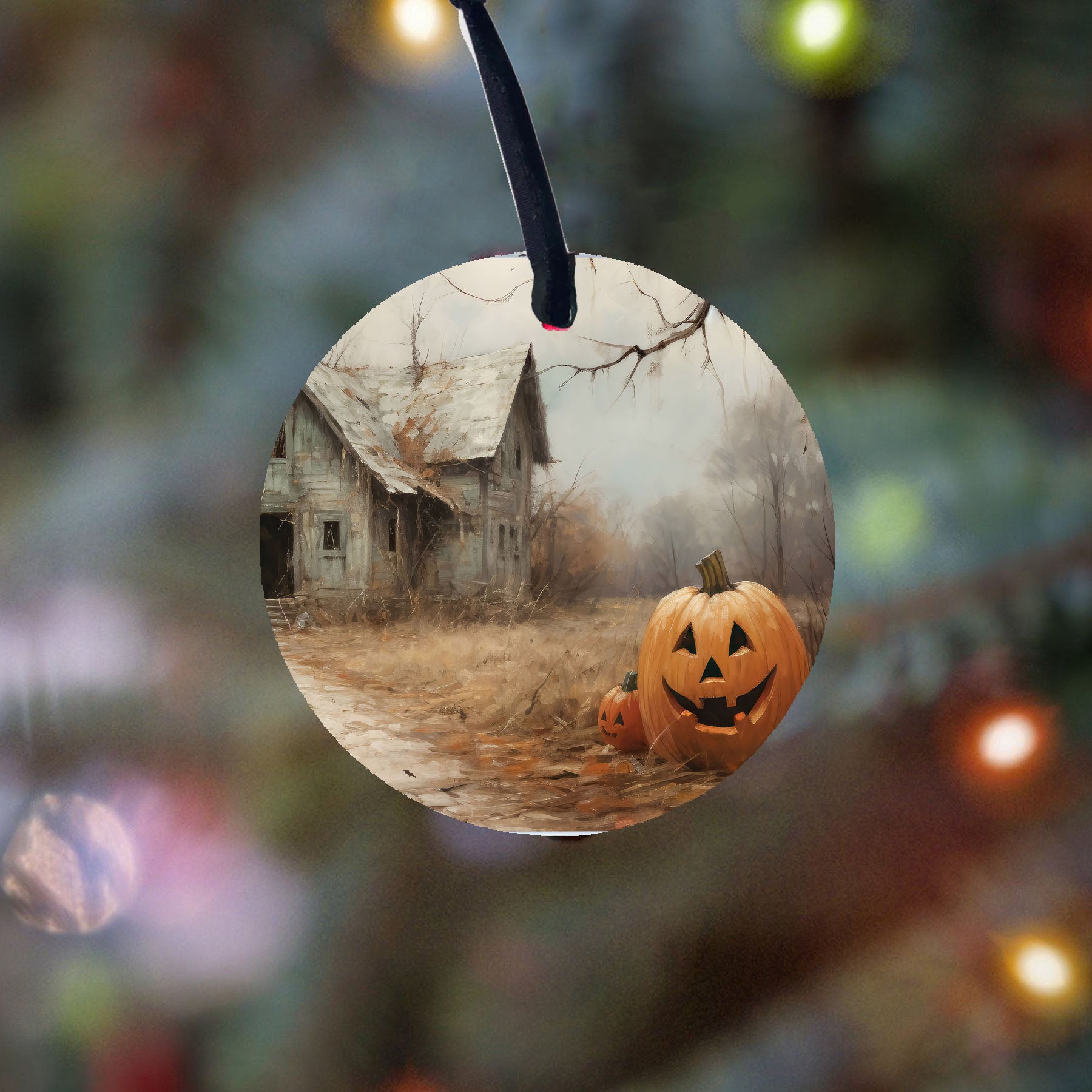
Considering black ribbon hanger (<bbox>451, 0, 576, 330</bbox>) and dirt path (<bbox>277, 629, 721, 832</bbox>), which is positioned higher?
black ribbon hanger (<bbox>451, 0, 576, 330</bbox>)

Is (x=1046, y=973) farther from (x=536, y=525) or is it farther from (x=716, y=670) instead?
(x=536, y=525)

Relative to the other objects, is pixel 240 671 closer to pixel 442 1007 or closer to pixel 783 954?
pixel 442 1007

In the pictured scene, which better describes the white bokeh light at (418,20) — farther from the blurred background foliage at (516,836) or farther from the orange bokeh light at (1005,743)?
the orange bokeh light at (1005,743)

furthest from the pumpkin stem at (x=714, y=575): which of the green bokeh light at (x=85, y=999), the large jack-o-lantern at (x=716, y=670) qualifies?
the green bokeh light at (x=85, y=999)

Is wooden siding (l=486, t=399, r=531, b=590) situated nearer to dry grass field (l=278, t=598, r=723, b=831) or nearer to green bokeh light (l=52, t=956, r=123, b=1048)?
dry grass field (l=278, t=598, r=723, b=831)

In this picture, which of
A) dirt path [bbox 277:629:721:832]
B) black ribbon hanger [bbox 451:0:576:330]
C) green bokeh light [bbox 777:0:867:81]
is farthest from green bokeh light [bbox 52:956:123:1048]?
green bokeh light [bbox 777:0:867:81]

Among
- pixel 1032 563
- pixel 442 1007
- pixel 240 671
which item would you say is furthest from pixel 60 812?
pixel 1032 563

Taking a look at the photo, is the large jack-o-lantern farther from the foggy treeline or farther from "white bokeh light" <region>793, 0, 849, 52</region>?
"white bokeh light" <region>793, 0, 849, 52</region>

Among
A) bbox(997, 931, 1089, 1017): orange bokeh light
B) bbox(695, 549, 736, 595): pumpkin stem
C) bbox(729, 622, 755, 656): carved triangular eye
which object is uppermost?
bbox(695, 549, 736, 595): pumpkin stem
